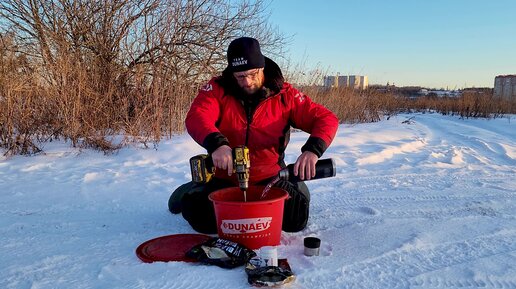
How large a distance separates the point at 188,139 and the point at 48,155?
6.25ft

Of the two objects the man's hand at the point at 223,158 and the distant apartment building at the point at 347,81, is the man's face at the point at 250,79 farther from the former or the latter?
the distant apartment building at the point at 347,81

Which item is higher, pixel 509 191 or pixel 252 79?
pixel 252 79

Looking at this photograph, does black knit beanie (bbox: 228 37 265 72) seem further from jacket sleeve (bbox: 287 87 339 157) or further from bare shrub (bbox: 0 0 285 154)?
bare shrub (bbox: 0 0 285 154)

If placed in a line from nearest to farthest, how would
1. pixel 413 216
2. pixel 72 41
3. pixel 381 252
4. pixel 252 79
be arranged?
pixel 381 252
pixel 252 79
pixel 413 216
pixel 72 41

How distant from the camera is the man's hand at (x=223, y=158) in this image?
7.50 feet

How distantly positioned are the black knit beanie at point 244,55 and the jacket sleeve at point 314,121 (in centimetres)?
40

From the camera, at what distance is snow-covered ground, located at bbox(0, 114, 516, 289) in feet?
6.59

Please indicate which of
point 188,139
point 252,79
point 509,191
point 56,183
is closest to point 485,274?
point 252,79

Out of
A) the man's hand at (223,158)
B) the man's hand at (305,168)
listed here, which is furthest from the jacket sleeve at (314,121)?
the man's hand at (223,158)

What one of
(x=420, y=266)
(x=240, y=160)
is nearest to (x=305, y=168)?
(x=240, y=160)

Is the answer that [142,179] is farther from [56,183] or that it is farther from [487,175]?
[487,175]

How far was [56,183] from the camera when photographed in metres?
3.96

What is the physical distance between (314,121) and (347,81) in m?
8.91

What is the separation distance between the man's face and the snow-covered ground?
100 centimetres
